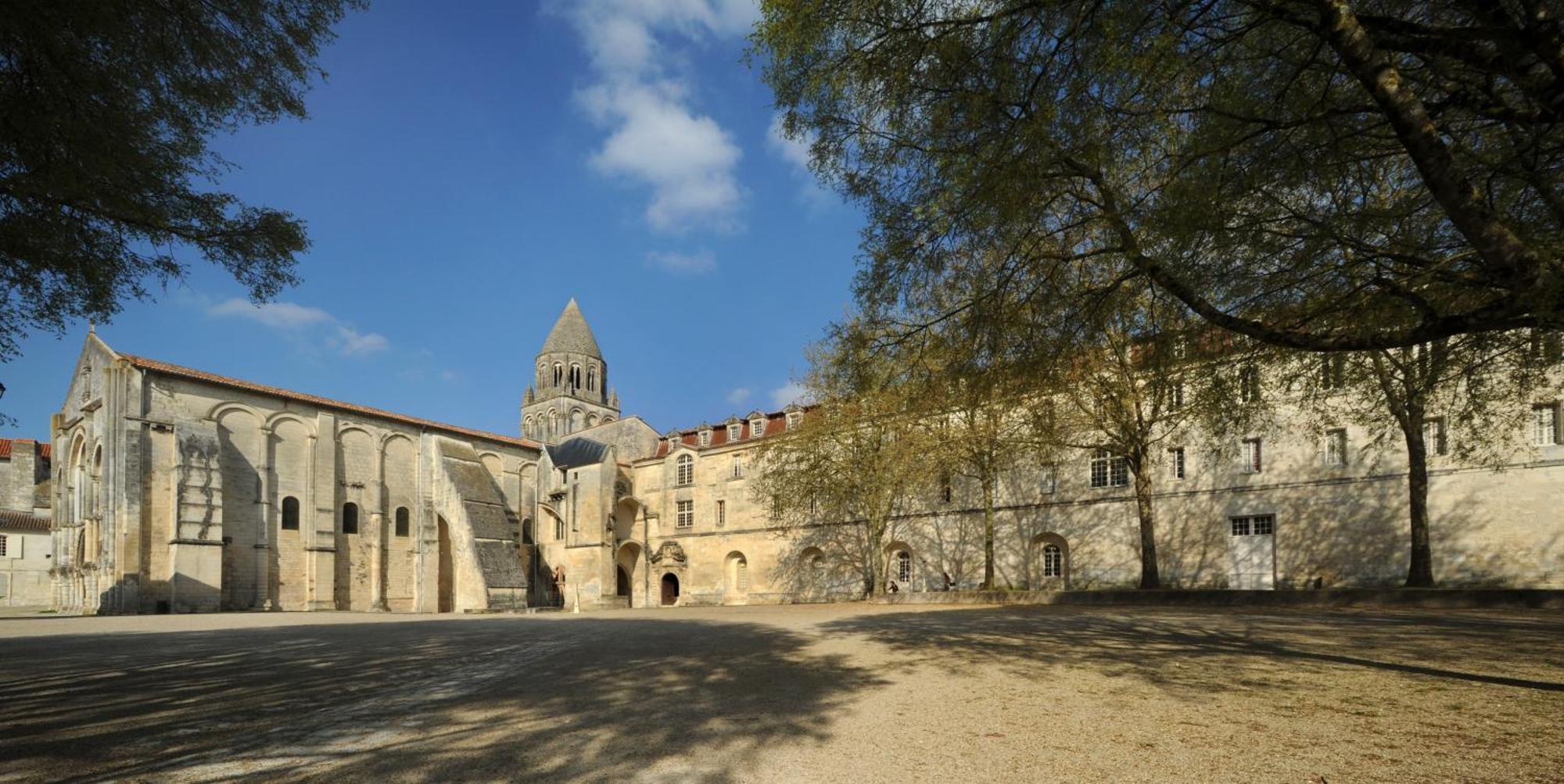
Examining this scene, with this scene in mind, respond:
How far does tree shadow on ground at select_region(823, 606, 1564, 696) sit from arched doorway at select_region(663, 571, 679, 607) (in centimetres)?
3045

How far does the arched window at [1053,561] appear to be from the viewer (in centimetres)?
3216

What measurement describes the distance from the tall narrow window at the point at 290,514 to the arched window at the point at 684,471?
18498 mm

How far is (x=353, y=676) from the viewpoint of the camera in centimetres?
938

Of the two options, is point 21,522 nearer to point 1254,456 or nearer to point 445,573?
point 445,573

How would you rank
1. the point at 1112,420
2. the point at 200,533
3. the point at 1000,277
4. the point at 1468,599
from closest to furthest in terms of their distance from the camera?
the point at 1000,277
the point at 1468,599
the point at 1112,420
the point at 200,533

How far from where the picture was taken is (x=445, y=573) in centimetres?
4416

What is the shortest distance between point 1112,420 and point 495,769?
19259 millimetres

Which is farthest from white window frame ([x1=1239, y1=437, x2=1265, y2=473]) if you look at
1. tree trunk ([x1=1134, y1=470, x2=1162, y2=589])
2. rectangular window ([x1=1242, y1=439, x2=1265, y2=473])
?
tree trunk ([x1=1134, y1=470, x2=1162, y2=589])

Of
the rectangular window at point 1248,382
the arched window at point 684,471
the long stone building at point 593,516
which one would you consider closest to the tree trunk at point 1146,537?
the long stone building at point 593,516

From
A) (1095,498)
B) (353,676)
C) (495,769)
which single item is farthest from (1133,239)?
(1095,498)

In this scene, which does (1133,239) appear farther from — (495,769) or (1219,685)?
(495,769)

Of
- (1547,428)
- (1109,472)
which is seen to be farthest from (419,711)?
(1547,428)

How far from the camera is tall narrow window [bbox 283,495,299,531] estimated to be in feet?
125

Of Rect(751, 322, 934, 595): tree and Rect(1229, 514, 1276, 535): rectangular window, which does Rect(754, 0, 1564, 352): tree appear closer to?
Rect(751, 322, 934, 595): tree
